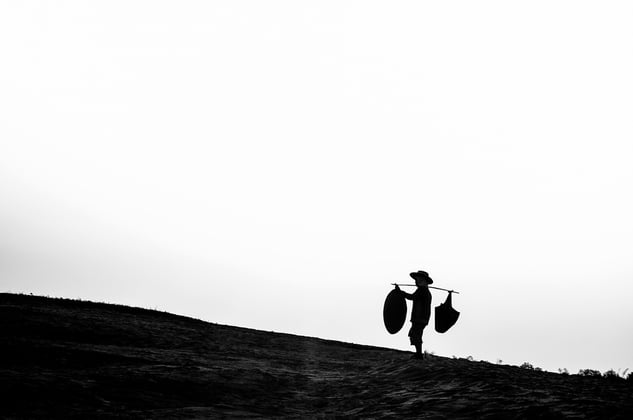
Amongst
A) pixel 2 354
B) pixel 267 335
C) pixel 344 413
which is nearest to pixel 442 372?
pixel 344 413

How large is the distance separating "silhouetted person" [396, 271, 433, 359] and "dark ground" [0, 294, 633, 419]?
43.0 inches

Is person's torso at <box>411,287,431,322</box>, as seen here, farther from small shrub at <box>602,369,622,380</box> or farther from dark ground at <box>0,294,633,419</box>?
small shrub at <box>602,369,622,380</box>

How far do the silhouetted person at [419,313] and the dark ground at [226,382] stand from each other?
1091 millimetres

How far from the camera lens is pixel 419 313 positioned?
16000mm

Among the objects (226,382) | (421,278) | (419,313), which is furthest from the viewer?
(421,278)

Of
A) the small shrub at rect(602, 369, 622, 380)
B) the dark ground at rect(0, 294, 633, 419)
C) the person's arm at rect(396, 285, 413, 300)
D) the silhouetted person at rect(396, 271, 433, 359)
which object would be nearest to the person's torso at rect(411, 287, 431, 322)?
the silhouetted person at rect(396, 271, 433, 359)

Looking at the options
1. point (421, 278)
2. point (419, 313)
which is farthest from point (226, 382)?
point (421, 278)

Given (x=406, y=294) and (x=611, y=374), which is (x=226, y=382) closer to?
(x=406, y=294)

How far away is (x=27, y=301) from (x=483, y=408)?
17248 mm

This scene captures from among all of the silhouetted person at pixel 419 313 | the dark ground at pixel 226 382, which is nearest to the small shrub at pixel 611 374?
the dark ground at pixel 226 382

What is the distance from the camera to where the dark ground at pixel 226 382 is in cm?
927

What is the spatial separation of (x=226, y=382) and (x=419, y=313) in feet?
19.2

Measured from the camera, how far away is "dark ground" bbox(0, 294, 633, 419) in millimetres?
9273

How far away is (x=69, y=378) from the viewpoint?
11055 mm
